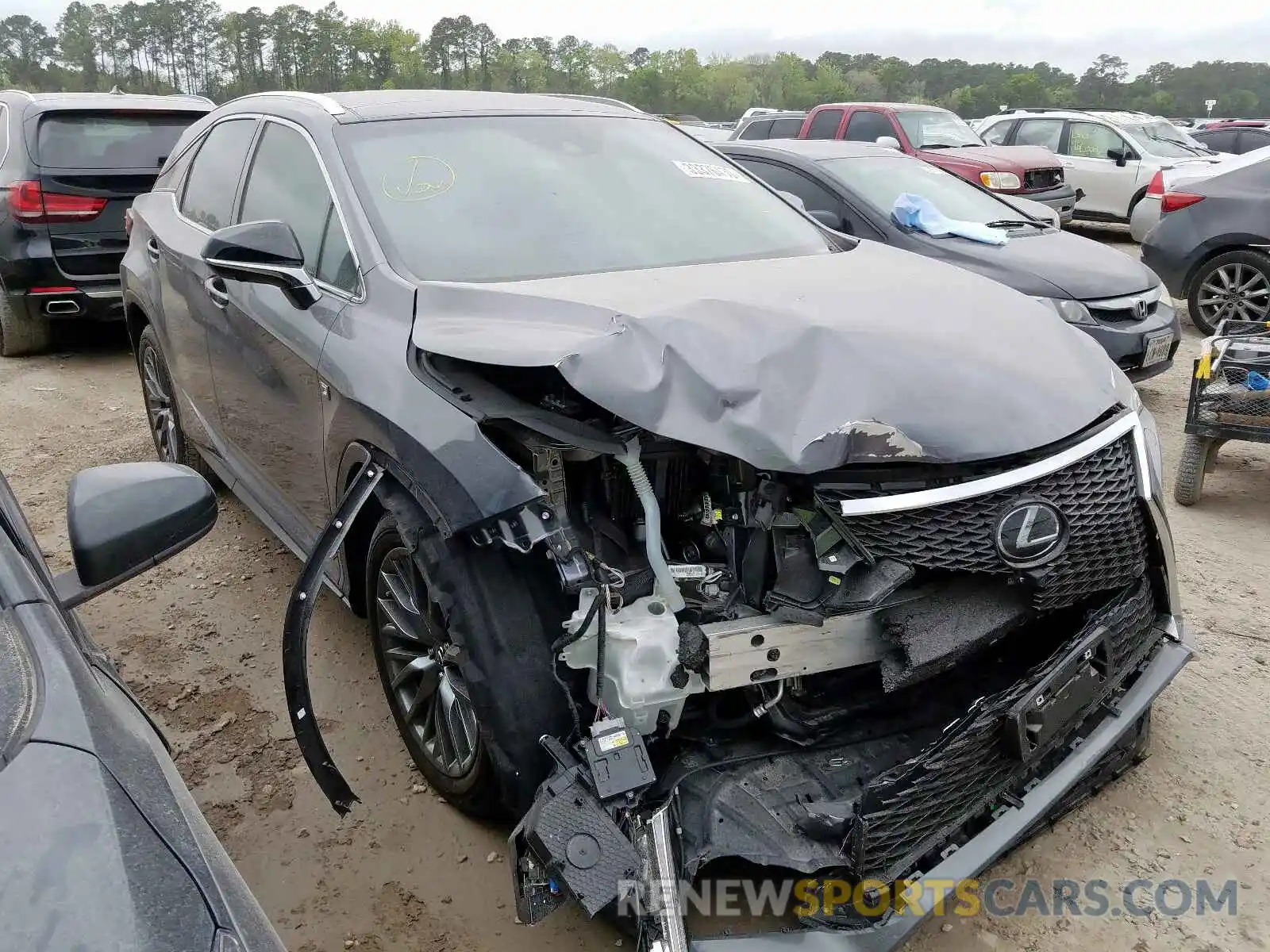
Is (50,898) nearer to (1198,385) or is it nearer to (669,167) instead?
(669,167)

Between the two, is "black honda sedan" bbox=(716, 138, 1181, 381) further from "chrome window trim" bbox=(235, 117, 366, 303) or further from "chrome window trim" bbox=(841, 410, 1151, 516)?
"chrome window trim" bbox=(841, 410, 1151, 516)

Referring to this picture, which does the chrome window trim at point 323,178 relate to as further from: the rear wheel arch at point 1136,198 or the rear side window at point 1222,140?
the rear side window at point 1222,140

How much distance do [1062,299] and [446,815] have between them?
14.8 feet

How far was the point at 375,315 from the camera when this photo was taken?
258 centimetres

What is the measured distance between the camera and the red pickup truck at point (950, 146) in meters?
10.0

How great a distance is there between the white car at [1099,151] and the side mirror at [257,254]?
11143 millimetres

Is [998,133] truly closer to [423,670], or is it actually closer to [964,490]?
[964,490]

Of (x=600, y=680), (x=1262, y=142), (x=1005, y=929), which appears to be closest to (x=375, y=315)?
(x=600, y=680)

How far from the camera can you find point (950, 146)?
1155cm

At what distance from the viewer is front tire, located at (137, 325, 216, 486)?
14.3ft

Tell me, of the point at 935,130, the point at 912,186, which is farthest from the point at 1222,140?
the point at 912,186

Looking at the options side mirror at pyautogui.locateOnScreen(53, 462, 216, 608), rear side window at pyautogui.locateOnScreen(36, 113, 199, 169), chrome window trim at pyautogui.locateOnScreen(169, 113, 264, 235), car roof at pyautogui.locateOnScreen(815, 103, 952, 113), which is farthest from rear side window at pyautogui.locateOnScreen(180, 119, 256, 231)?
car roof at pyautogui.locateOnScreen(815, 103, 952, 113)

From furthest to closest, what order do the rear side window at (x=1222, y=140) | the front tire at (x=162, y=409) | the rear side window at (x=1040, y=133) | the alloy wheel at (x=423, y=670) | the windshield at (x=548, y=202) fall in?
1. the rear side window at (x=1222, y=140)
2. the rear side window at (x=1040, y=133)
3. the front tire at (x=162, y=409)
4. the windshield at (x=548, y=202)
5. the alloy wheel at (x=423, y=670)

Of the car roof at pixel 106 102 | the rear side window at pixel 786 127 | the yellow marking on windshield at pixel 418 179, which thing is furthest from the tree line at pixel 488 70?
the yellow marking on windshield at pixel 418 179
